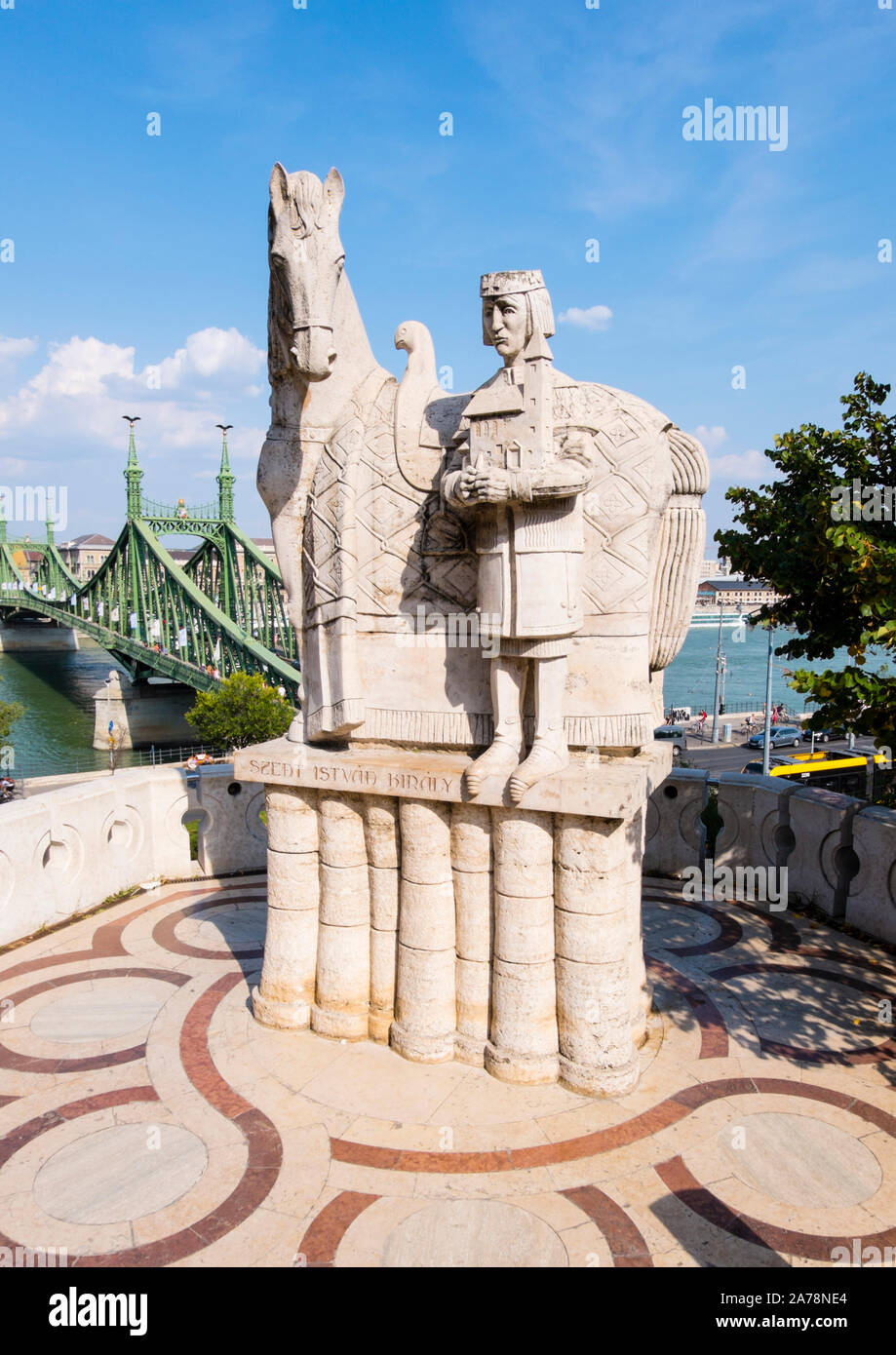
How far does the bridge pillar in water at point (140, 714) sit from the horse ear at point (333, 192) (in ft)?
145

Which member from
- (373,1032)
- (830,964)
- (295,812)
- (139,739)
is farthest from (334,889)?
(139,739)

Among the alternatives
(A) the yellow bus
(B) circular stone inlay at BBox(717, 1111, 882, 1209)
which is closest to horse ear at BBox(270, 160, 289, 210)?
(B) circular stone inlay at BBox(717, 1111, 882, 1209)

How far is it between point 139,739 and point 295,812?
4597cm

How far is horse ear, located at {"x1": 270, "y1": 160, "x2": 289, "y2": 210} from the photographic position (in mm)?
5562

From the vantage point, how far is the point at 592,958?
18.0ft

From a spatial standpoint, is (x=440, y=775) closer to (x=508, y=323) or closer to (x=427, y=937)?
(x=427, y=937)

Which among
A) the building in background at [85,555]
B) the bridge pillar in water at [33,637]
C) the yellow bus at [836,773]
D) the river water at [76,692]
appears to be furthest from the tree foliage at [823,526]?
the building in background at [85,555]

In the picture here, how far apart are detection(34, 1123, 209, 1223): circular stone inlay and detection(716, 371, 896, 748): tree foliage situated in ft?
16.2

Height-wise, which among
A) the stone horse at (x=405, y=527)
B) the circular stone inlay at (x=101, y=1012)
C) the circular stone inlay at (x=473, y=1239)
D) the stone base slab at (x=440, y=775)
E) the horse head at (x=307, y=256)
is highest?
the horse head at (x=307, y=256)

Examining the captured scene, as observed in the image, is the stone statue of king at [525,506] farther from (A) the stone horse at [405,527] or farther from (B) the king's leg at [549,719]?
(A) the stone horse at [405,527]

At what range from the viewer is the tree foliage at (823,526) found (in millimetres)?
7121

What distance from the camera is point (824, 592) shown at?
888 cm

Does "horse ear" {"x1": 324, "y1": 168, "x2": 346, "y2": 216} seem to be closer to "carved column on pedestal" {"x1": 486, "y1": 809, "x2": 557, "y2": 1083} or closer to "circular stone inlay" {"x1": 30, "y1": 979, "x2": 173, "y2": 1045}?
"carved column on pedestal" {"x1": 486, "y1": 809, "x2": 557, "y2": 1083}

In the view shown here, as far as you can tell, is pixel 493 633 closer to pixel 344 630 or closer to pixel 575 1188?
pixel 344 630
